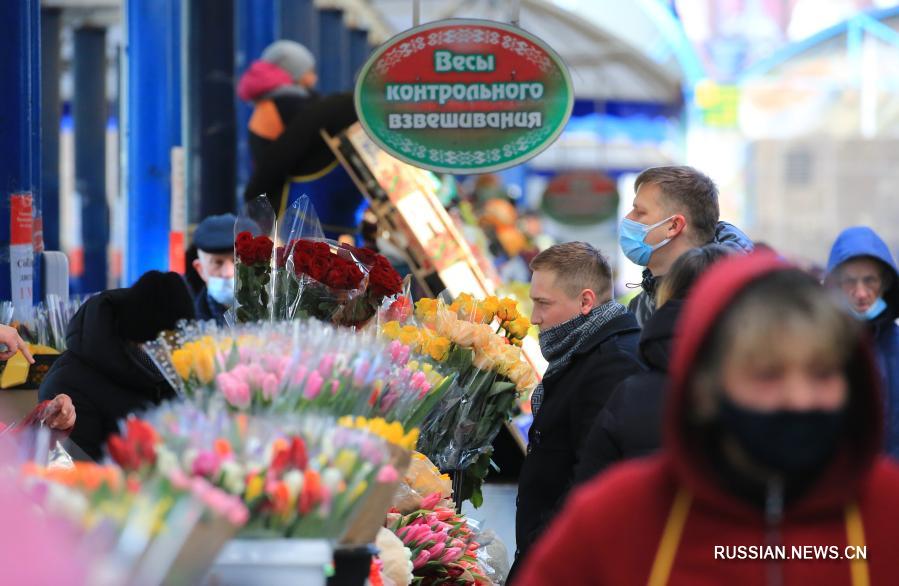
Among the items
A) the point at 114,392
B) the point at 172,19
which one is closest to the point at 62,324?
the point at 114,392

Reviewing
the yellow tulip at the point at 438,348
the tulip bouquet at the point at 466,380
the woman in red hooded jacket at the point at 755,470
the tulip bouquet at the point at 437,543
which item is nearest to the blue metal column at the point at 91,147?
the tulip bouquet at the point at 466,380

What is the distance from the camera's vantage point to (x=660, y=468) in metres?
2.19

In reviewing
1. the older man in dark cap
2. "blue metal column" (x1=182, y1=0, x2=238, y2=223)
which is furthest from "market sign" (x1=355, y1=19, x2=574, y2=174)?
"blue metal column" (x1=182, y1=0, x2=238, y2=223)

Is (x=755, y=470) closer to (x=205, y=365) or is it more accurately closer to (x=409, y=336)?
(x=205, y=365)

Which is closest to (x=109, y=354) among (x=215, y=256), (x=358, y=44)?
(x=215, y=256)

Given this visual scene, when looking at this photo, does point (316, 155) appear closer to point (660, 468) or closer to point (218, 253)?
point (218, 253)

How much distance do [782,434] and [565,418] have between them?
245 cm

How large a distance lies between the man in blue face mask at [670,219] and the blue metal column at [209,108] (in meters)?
5.99

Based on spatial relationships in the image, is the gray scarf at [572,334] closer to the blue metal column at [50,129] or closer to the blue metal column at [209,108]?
the blue metal column at [209,108]

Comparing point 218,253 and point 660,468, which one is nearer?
point 660,468

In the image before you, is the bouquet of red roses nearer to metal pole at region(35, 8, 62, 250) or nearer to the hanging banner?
the hanging banner

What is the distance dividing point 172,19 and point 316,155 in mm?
2851

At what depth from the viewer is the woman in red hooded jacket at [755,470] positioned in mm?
2021

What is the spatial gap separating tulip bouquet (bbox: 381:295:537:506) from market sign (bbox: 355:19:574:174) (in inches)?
47.0
